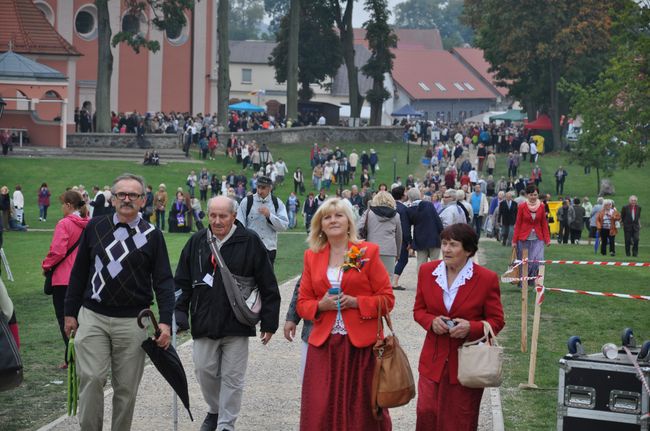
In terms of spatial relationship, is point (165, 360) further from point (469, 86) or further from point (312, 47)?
point (469, 86)

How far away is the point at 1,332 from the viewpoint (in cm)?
769

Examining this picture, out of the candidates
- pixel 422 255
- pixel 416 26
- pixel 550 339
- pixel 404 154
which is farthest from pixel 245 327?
pixel 416 26

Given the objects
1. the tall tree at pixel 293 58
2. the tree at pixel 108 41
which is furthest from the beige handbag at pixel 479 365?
the tall tree at pixel 293 58

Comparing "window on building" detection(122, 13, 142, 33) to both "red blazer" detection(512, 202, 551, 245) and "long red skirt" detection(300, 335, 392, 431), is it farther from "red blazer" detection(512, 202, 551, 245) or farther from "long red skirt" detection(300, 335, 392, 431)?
"long red skirt" detection(300, 335, 392, 431)

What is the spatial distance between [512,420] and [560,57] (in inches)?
2409

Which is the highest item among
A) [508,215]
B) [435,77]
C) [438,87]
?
[435,77]

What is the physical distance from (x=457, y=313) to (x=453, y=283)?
0.65 feet

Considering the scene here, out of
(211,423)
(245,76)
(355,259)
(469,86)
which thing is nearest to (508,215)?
(211,423)

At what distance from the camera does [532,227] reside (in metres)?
18.5

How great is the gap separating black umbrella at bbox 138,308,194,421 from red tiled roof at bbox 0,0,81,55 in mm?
52272

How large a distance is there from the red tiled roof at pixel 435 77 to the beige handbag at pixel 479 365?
101603 mm

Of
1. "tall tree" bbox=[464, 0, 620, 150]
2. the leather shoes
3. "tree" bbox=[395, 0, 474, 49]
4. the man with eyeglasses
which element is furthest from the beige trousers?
"tree" bbox=[395, 0, 474, 49]

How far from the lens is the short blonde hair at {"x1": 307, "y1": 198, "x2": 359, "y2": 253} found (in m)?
8.37

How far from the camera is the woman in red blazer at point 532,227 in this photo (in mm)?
18453
